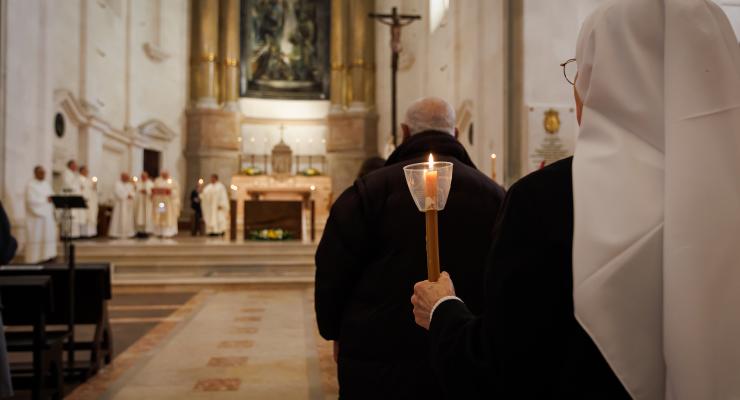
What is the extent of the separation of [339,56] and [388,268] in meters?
22.1

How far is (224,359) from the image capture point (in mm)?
5559

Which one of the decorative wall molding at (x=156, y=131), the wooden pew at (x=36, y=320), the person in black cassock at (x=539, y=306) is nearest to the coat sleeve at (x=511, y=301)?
the person in black cassock at (x=539, y=306)

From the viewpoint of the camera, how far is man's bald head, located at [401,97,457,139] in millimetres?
2494

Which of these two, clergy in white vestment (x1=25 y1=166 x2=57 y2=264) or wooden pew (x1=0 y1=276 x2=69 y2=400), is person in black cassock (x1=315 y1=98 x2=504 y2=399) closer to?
wooden pew (x1=0 y1=276 x2=69 y2=400)

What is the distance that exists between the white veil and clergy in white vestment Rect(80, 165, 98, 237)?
588 inches

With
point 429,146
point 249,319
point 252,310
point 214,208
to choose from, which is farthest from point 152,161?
point 429,146

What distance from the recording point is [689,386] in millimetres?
1024

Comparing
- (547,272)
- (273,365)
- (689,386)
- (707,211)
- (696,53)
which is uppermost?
(696,53)

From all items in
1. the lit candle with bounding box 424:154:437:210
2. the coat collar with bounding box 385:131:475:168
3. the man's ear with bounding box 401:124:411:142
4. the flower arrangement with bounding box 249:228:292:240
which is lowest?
the flower arrangement with bounding box 249:228:292:240

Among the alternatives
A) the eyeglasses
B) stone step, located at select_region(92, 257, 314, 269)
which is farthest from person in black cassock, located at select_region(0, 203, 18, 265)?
stone step, located at select_region(92, 257, 314, 269)

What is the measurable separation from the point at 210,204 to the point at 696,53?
57.2 ft

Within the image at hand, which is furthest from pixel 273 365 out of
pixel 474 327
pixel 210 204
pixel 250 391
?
pixel 210 204

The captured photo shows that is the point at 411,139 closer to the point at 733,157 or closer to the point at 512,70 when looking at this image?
the point at 733,157

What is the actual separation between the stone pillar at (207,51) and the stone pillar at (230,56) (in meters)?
0.44
